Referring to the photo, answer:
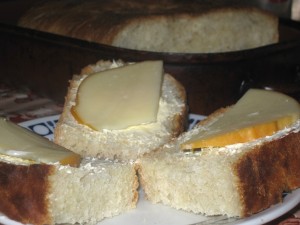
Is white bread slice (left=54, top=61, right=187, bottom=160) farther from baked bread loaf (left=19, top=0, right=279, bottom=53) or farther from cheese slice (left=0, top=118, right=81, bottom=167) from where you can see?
baked bread loaf (left=19, top=0, right=279, bottom=53)

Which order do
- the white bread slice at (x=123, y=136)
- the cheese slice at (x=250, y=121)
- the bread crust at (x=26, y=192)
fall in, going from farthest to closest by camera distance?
the white bread slice at (x=123, y=136) < the cheese slice at (x=250, y=121) < the bread crust at (x=26, y=192)

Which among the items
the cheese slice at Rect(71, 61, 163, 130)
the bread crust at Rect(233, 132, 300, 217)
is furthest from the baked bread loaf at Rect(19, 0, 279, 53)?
the bread crust at Rect(233, 132, 300, 217)

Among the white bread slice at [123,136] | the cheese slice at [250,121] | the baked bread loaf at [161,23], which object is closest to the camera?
the cheese slice at [250,121]

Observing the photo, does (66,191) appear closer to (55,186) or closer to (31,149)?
(55,186)

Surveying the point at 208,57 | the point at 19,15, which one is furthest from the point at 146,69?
the point at 19,15

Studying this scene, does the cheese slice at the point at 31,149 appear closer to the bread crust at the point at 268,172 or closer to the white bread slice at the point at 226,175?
the white bread slice at the point at 226,175

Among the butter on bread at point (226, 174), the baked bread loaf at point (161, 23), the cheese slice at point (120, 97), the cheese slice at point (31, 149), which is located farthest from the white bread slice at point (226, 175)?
the baked bread loaf at point (161, 23)
